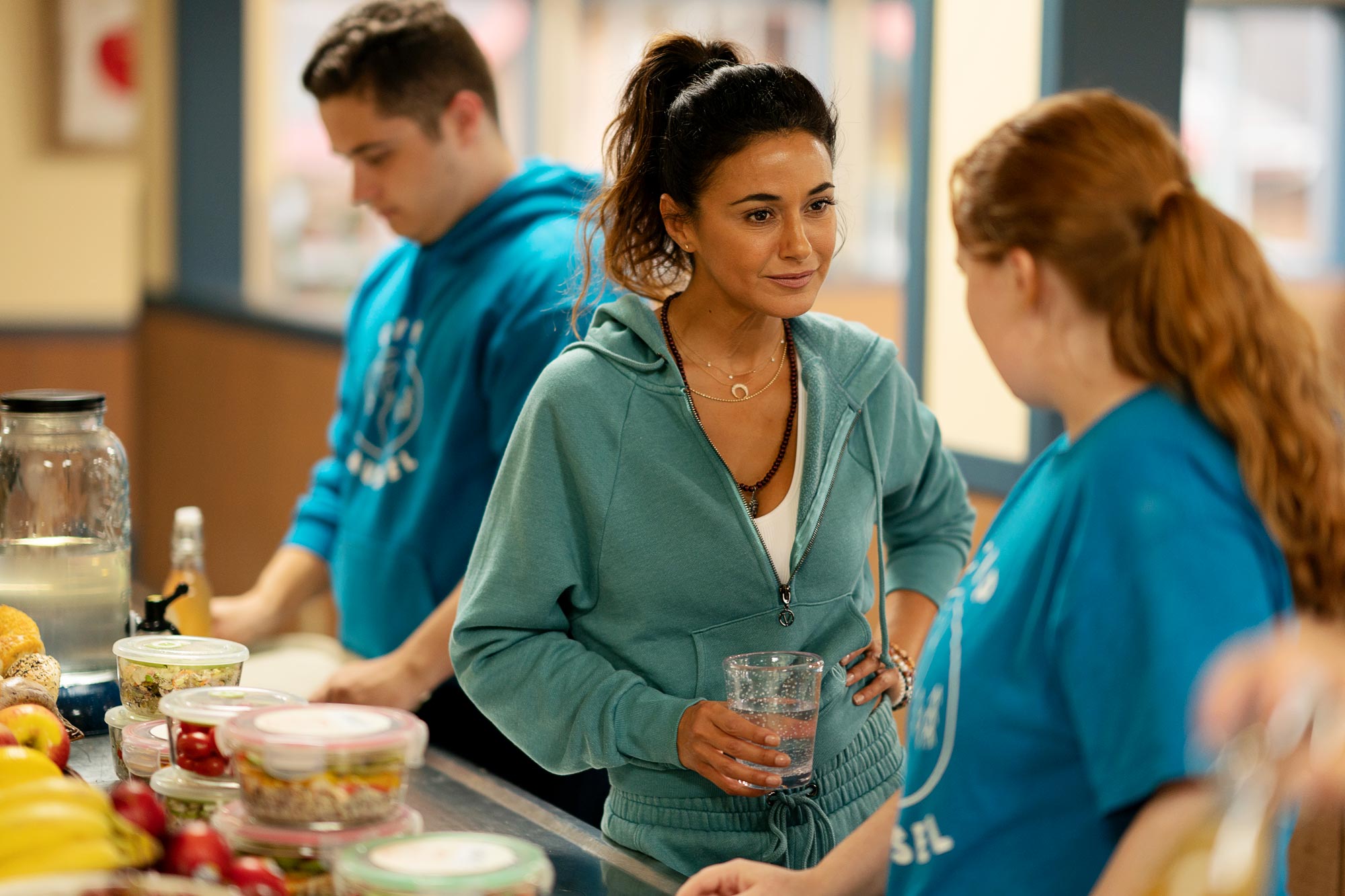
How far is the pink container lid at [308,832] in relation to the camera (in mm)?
1100

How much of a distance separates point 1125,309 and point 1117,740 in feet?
1.00

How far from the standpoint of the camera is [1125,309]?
41.4 inches

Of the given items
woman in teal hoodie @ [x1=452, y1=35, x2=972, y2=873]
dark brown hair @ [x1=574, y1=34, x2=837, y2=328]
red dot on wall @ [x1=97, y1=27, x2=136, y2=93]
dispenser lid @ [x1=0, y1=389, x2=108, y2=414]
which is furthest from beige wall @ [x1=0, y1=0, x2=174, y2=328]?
woman in teal hoodie @ [x1=452, y1=35, x2=972, y2=873]

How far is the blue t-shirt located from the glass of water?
0.65ft

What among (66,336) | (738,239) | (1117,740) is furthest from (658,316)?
(66,336)

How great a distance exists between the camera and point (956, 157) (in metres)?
2.82

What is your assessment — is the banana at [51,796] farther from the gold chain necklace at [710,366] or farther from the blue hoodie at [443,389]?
the blue hoodie at [443,389]

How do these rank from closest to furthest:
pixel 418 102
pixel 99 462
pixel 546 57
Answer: pixel 99 462, pixel 418 102, pixel 546 57

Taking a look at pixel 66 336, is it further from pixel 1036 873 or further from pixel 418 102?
pixel 1036 873

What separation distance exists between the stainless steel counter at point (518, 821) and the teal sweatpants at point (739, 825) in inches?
2.3

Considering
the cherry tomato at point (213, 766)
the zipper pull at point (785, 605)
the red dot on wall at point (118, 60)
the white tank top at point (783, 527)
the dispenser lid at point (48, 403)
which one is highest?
the red dot on wall at point (118, 60)

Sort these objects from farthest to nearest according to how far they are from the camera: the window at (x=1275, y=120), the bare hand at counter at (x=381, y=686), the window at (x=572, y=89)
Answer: the window at (x=572, y=89), the window at (x=1275, y=120), the bare hand at counter at (x=381, y=686)

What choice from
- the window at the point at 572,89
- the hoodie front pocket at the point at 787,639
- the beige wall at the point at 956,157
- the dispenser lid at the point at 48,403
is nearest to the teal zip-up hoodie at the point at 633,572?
the hoodie front pocket at the point at 787,639

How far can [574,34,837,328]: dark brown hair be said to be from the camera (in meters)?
1.57
